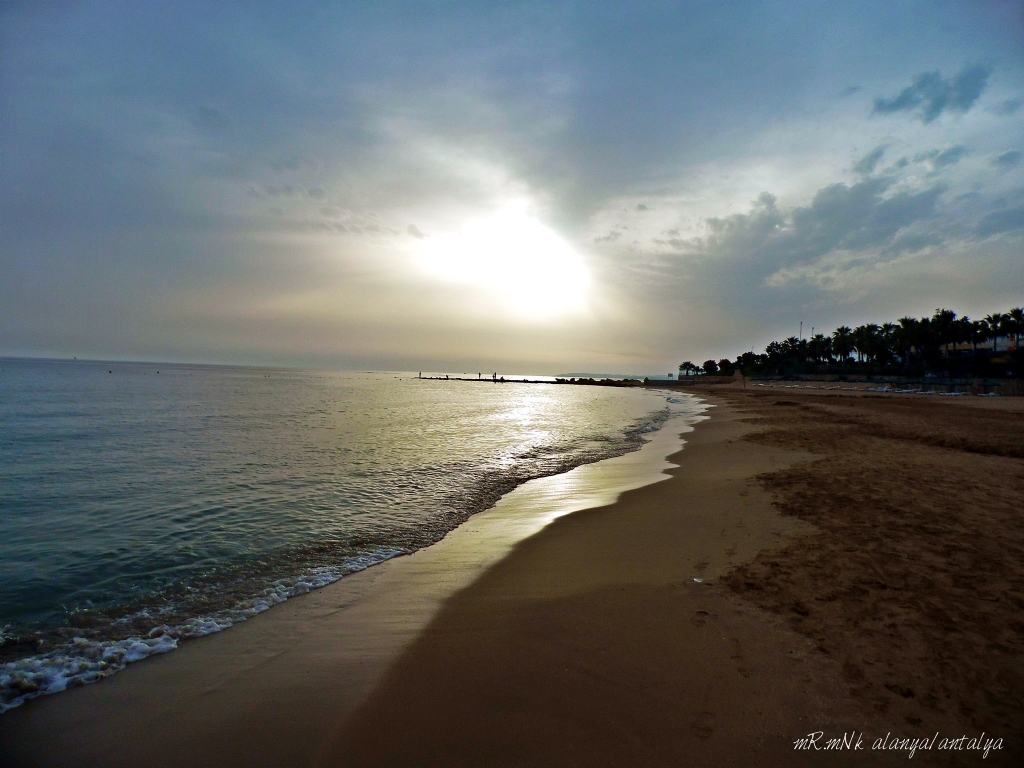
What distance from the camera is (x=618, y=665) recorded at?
4016mm

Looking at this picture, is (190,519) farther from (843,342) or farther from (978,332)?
(843,342)

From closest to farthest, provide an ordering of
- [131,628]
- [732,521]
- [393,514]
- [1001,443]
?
[131,628], [732,521], [393,514], [1001,443]

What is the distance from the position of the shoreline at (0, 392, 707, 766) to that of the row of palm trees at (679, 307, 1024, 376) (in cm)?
10091

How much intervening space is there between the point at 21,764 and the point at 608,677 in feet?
15.2

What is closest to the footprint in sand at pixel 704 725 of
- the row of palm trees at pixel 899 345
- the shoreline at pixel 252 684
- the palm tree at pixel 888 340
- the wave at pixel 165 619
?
the shoreline at pixel 252 684

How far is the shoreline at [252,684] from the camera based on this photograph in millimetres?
3391

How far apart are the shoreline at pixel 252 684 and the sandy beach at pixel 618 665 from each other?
2 centimetres

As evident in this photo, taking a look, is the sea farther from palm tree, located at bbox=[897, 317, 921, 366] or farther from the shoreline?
palm tree, located at bbox=[897, 317, 921, 366]

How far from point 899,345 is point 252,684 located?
122 meters

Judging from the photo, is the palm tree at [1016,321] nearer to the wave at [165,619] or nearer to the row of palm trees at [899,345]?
the row of palm trees at [899,345]

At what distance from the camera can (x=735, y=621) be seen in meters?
4.61

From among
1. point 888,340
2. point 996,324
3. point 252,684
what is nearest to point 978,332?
point 996,324

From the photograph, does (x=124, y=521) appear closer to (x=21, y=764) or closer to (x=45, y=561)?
(x=45, y=561)

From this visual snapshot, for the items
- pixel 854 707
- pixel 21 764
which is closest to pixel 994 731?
pixel 854 707
